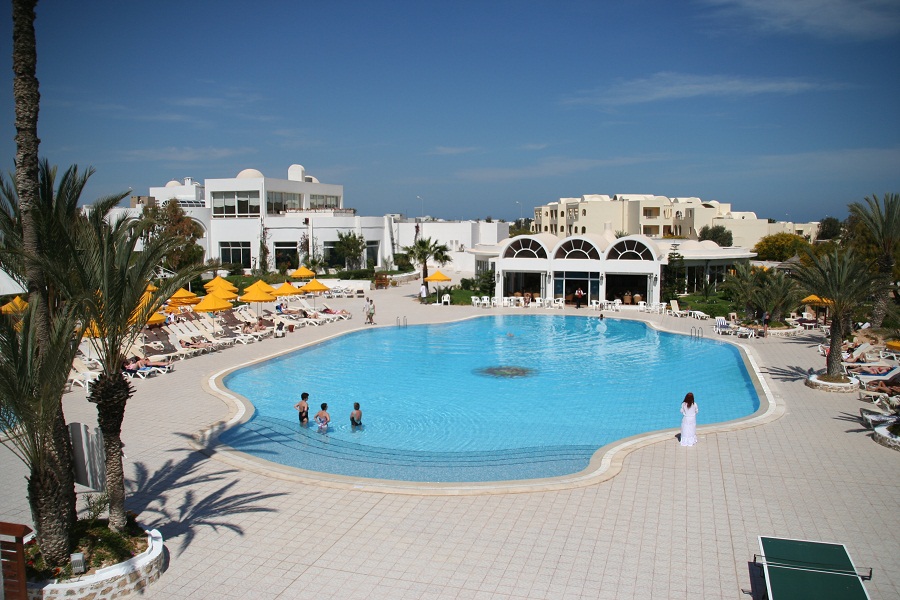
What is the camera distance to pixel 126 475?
31.7 feet

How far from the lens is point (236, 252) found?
45.6 meters

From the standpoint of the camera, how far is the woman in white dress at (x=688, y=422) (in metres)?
10.8

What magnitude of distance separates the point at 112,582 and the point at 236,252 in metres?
41.3

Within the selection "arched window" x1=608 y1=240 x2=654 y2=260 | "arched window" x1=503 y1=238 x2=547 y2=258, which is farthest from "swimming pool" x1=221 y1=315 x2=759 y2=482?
"arched window" x1=503 y1=238 x2=547 y2=258

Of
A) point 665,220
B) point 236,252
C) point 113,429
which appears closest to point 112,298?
point 113,429

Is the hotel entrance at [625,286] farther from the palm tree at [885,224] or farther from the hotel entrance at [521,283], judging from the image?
the palm tree at [885,224]

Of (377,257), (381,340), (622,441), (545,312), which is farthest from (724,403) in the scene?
(377,257)

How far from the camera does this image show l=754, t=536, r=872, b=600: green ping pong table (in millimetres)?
5742

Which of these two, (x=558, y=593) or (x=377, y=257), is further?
(x=377, y=257)

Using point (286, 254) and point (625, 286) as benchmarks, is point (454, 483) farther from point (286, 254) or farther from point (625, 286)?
point (286, 254)

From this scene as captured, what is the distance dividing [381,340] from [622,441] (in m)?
13.7

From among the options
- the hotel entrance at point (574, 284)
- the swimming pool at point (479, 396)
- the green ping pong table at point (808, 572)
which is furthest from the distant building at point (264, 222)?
the green ping pong table at point (808, 572)

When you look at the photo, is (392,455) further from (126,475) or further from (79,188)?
(79,188)

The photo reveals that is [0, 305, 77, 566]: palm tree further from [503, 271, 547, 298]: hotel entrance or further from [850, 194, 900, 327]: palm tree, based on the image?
[503, 271, 547, 298]: hotel entrance
